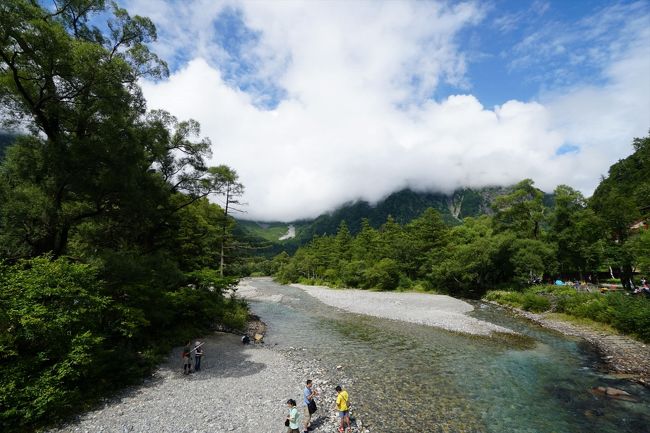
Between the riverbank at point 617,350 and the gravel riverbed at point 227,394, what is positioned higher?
the riverbank at point 617,350

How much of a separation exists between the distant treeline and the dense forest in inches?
1484

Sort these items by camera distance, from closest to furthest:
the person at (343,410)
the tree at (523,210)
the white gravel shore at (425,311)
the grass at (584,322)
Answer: the person at (343,410), the grass at (584,322), the white gravel shore at (425,311), the tree at (523,210)

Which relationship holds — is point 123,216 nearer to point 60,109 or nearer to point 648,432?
point 60,109

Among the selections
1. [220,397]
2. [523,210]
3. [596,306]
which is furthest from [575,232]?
[220,397]

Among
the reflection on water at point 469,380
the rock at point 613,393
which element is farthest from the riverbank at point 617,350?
the rock at point 613,393

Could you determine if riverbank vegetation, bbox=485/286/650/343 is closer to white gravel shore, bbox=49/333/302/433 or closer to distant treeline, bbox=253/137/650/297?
distant treeline, bbox=253/137/650/297

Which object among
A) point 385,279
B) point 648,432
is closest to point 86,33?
point 648,432

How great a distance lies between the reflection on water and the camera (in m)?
12.3

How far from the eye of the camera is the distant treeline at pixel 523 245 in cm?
3853

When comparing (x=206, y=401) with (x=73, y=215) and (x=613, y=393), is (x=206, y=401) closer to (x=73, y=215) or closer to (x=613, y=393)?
(x=73, y=215)

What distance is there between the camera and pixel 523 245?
4419 cm

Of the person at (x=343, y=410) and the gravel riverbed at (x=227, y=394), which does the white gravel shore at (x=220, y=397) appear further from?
the person at (x=343, y=410)

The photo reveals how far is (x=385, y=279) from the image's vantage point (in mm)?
62781

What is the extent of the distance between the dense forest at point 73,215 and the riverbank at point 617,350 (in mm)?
25997
